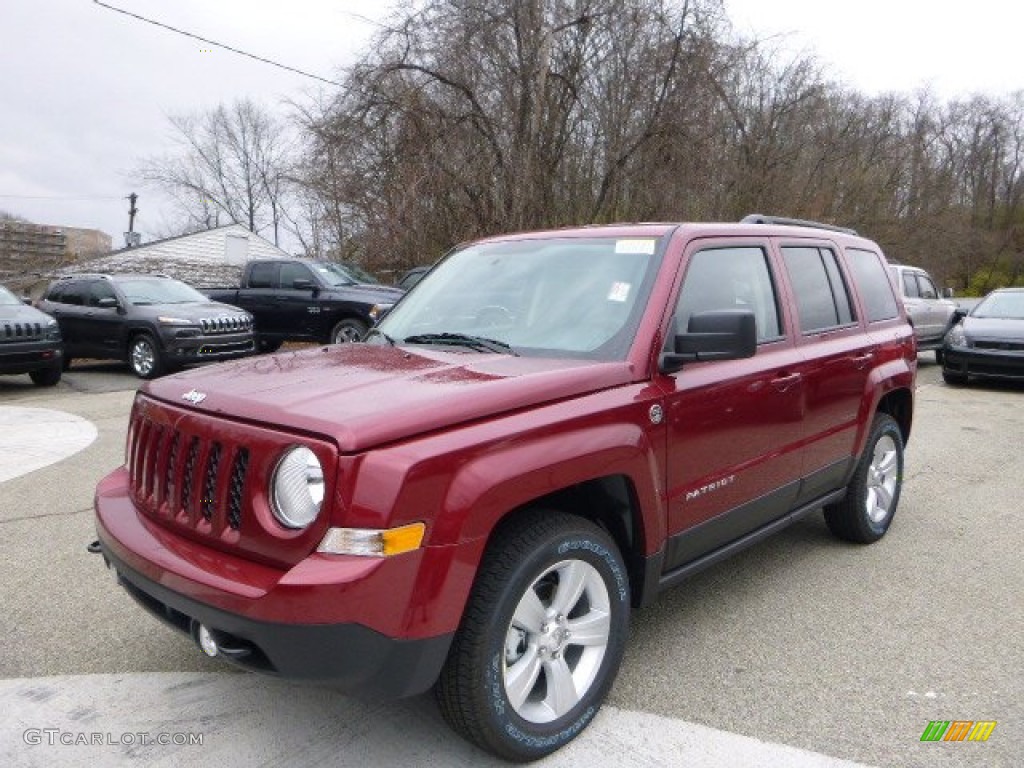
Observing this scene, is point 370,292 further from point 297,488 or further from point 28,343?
point 297,488

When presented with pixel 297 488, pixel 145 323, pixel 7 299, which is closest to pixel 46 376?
pixel 7 299

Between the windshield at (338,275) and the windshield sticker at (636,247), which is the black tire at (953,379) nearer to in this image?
the windshield at (338,275)

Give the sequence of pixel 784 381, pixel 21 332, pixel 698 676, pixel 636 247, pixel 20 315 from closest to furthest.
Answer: pixel 698 676 < pixel 636 247 < pixel 784 381 < pixel 21 332 < pixel 20 315

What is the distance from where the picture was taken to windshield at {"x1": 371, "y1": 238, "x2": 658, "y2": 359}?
10.1ft

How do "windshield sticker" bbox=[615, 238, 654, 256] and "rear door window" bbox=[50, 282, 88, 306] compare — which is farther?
"rear door window" bbox=[50, 282, 88, 306]

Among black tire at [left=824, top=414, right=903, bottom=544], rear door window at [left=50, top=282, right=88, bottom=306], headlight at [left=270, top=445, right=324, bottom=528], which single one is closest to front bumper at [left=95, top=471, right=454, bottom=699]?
headlight at [left=270, top=445, right=324, bottom=528]

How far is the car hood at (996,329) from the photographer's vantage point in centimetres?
1164

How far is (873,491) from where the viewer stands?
186 inches

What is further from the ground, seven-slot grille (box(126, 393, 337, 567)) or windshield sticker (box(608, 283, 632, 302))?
windshield sticker (box(608, 283, 632, 302))

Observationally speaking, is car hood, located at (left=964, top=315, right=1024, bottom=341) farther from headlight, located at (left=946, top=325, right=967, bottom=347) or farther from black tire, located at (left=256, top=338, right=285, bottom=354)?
black tire, located at (left=256, top=338, right=285, bottom=354)

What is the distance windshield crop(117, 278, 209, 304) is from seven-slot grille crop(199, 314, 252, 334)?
0.94 m

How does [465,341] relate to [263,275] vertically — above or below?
above

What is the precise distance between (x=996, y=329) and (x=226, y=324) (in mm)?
11835

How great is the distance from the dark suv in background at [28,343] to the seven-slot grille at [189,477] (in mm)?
9430
